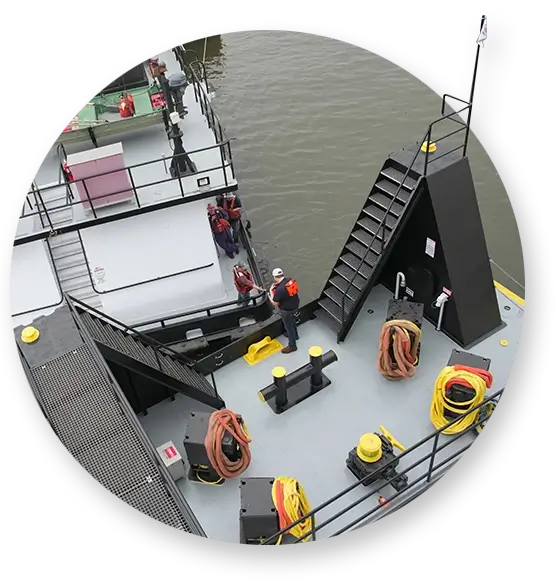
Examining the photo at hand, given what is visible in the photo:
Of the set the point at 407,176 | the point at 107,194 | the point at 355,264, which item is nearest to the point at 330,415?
the point at 355,264

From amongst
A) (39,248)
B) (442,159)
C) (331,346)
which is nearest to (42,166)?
(39,248)

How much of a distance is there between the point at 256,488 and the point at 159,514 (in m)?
1.40

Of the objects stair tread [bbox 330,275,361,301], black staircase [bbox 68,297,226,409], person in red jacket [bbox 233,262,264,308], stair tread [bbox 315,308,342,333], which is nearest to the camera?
black staircase [bbox 68,297,226,409]

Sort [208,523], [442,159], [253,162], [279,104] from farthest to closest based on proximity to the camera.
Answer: [279,104]
[253,162]
[442,159]
[208,523]

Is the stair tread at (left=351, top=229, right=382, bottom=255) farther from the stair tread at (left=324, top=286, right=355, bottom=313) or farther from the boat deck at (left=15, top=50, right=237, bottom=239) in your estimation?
the boat deck at (left=15, top=50, right=237, bottom=239)

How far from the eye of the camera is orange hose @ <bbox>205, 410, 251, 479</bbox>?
7.73 m

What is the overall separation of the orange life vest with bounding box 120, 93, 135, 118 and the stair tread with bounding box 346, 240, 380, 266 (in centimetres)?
492

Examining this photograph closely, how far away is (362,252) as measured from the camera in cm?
1015

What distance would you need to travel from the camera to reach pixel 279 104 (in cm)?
1870

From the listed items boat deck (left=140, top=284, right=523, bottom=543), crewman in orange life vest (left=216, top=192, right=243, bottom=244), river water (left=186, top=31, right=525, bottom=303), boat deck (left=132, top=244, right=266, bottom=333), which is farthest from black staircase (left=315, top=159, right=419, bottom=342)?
river water (left=186, top=31, right=525, bottom=303)

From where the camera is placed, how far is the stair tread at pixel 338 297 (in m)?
10.0

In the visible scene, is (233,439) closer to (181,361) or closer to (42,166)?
(181,361)

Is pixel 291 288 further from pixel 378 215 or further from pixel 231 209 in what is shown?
pixel 231 209

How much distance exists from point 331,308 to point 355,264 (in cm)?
86
